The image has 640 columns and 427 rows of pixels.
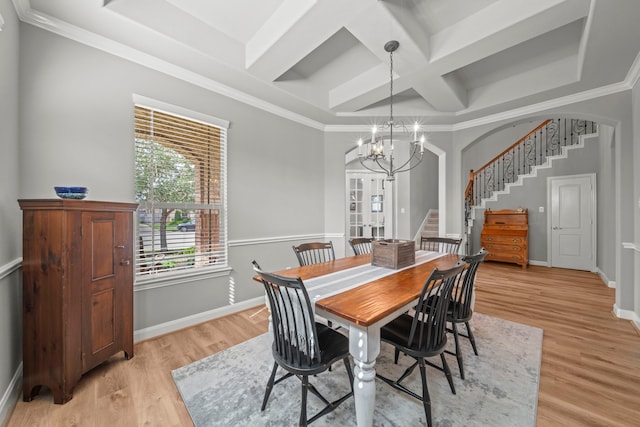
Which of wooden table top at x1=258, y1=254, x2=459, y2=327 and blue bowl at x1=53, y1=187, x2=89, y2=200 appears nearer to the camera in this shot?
wooden table top at x1=258, y1=254, x2=459, y2=327

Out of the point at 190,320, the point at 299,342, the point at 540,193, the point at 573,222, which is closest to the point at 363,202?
the point at 540,193

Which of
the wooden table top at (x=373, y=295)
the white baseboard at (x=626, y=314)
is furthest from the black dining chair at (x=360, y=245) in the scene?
the white baseboard at (x=626, y=314)

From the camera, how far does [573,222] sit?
5.41m

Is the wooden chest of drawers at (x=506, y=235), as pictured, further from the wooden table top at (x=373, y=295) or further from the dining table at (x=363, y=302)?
the dining table at (x=363, y=302)

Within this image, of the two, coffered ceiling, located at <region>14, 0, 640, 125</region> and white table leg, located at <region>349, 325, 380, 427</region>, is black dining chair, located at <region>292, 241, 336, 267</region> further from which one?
coffered ceiling, located at <region>14, 0, 640, 125</region>

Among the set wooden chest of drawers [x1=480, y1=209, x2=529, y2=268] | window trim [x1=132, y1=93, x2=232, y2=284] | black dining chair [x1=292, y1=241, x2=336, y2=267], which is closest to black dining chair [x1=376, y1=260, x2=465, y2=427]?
black dining chair [x1=292, y1=241, x2=336, y2=267]

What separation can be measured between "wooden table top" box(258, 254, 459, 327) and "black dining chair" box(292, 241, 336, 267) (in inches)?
16.7

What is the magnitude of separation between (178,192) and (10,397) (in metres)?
1.80

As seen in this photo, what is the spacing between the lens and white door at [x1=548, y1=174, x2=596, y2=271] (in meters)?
5.22

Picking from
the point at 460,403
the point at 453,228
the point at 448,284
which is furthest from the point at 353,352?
the point at 453,228

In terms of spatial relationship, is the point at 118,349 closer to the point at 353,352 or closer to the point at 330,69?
the point at 353,352

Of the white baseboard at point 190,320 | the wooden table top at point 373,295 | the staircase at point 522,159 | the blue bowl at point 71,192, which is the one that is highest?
the staircase at point 522,159

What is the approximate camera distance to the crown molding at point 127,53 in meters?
1.94

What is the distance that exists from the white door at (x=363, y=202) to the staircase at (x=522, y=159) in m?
2.14
